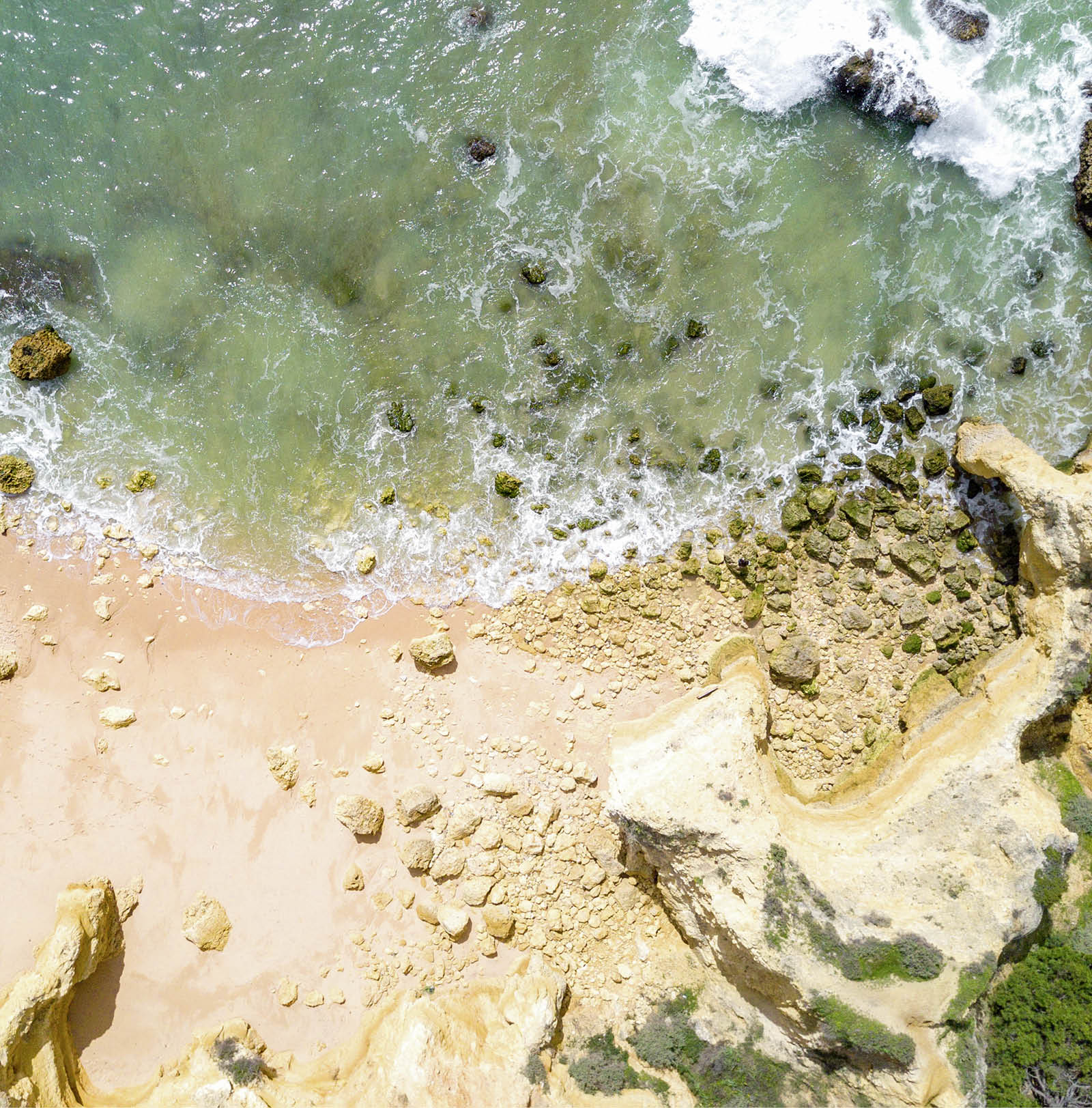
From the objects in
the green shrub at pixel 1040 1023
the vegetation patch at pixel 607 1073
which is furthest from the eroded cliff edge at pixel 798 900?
the green shrub at pixel 1040 1023

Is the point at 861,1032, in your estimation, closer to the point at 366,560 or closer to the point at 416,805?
the point at 416,805

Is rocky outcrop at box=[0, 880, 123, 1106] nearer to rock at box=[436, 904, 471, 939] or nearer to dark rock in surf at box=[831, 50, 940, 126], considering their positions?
rock at box=[436, 904, 471, 939]

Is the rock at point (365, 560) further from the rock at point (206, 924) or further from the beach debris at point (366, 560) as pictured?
the rock at point (206, 924)

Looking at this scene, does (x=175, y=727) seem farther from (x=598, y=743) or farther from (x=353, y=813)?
(x=598, y=743)

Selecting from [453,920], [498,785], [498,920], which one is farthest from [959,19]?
[453,920]

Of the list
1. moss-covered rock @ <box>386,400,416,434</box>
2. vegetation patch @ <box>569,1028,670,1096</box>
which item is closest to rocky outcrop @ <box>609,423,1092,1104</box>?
vegetation patch @ <box>569,1028,670,1096</box>

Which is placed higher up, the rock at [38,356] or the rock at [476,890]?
the rock at [38,356]
